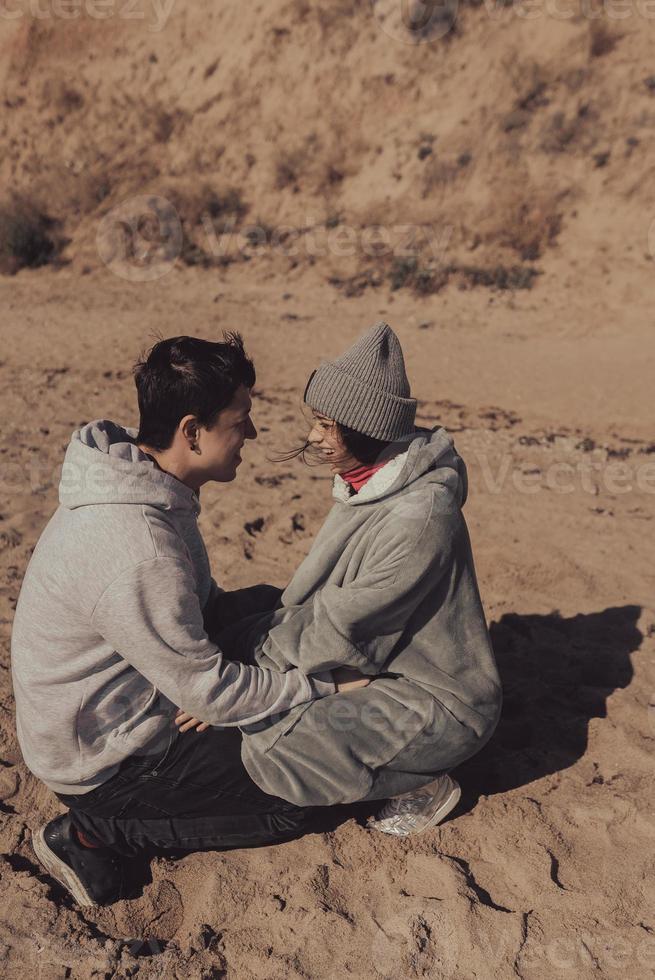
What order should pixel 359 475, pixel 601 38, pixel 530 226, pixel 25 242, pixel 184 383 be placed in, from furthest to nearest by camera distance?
pixel 601 38, pixel 25 242, pixel 530 226, pixel 359 475, pixel 184 383

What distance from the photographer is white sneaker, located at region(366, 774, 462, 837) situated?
2.96 m

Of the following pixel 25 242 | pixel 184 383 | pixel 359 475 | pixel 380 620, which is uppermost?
pixel 184 383

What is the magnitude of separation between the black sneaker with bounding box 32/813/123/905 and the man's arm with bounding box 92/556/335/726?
663 millimetres

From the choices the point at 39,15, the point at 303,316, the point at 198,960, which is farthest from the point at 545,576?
the point at 39,15

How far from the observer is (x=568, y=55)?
1122cm

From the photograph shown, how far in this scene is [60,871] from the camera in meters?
2.75

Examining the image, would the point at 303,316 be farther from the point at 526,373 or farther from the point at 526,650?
the point at 526,650

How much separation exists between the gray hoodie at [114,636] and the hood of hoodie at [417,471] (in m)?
0.56

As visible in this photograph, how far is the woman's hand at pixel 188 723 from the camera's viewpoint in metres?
2.60

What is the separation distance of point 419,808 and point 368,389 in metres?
1.43

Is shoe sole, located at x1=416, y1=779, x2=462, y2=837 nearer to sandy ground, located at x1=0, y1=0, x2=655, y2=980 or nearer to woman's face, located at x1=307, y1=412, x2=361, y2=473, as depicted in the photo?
sandy ground, located at x1=0, y1=0, x2=655, y2=980

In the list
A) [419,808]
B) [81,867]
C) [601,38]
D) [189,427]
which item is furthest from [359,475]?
[601,38]

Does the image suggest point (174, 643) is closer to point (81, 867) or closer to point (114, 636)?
point (114, 636)

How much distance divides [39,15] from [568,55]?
8.64m
